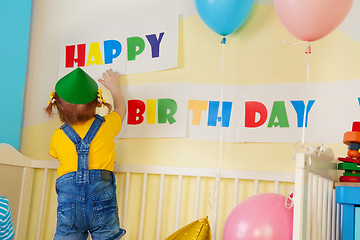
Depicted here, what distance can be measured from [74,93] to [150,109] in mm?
392

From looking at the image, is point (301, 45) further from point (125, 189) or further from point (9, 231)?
point (9, 231)

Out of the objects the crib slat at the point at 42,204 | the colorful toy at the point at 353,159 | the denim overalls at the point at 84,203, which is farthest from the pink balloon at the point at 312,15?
the crib slat at the point at 42,204

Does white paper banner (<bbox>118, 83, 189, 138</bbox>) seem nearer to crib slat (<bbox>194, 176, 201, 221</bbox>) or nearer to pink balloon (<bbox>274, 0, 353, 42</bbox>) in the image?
crib slat (<bbox>194, 176, 201, 221</bbox>)

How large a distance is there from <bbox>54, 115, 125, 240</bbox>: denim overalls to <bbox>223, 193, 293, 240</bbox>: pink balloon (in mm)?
555

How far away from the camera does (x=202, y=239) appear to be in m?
1.69

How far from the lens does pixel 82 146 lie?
187 cm

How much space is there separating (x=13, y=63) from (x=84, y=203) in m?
0.85

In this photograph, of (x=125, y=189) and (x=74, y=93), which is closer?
(x=74, y=93)

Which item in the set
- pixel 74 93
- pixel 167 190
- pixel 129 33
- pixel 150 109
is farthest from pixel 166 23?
pixel 167 190

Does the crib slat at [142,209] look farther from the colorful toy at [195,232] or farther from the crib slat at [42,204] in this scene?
the crib slat at [42,204]

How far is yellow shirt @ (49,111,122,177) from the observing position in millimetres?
1877

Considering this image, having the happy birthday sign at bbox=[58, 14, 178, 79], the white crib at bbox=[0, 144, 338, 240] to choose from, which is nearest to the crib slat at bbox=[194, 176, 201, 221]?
the white crib at bbox=[0, 144, 338, 240]

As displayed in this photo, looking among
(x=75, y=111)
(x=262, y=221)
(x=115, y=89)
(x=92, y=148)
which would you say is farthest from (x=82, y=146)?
(x=262, y=221)

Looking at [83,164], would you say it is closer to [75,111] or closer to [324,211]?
[75,111]
